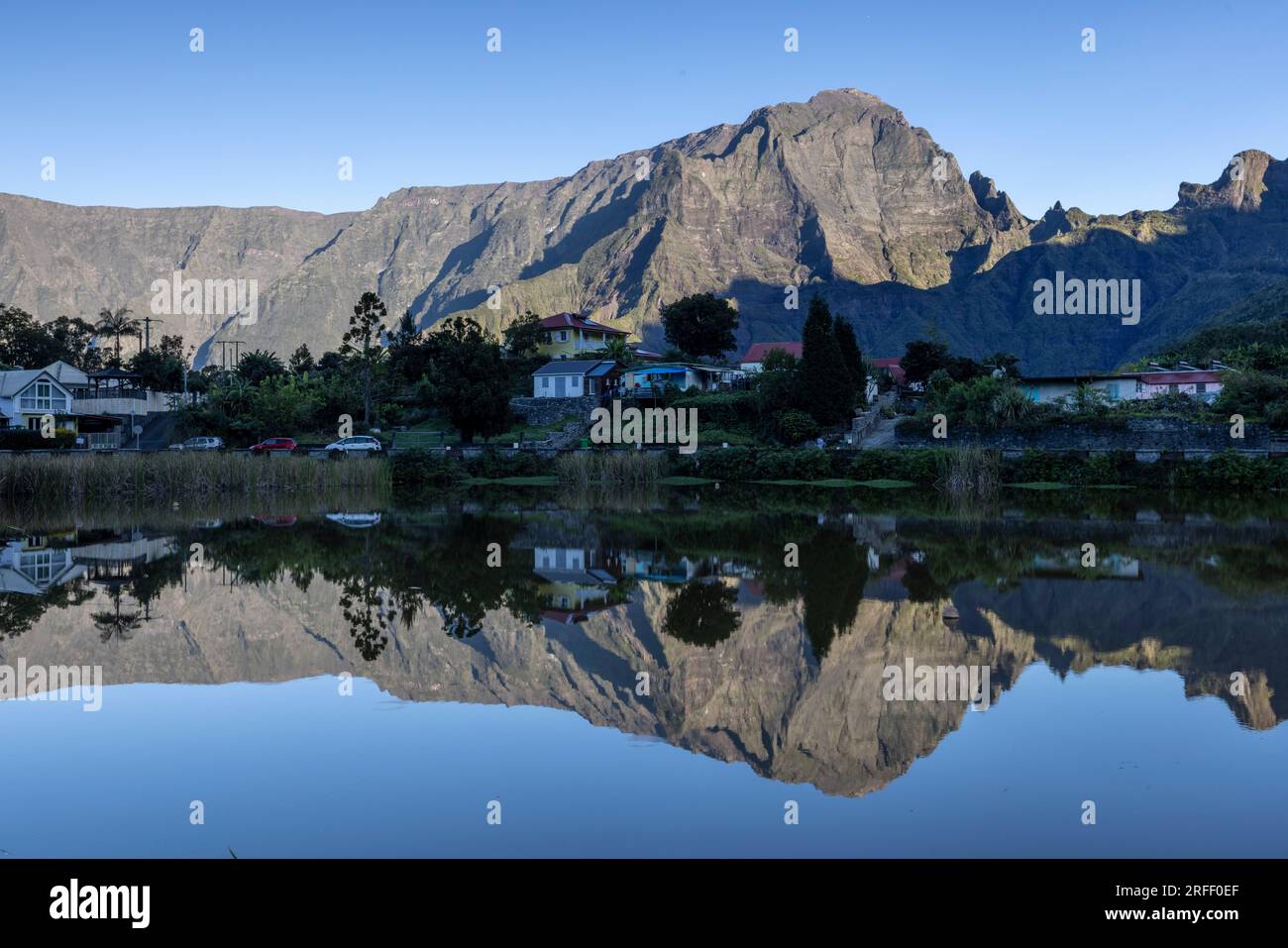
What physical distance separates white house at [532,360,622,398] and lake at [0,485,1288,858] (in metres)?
41.0

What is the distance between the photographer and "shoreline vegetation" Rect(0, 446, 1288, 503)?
124ft

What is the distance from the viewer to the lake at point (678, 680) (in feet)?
24.2

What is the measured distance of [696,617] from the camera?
51.9 ft

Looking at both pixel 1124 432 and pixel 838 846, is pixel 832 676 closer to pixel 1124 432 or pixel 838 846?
pixel 838 846

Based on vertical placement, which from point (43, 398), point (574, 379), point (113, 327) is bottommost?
point (43, 398)

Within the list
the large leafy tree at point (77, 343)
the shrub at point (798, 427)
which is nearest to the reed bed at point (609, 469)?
the shrub at point (798, 427)

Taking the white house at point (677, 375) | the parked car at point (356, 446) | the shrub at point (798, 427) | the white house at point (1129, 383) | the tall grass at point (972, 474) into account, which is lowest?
the tall grass at point (972, 474)

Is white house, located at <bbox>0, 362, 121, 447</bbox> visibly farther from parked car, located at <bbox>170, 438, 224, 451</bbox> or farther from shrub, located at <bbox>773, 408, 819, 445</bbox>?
shrub, located at <bbox>773, 408, 819, 445</bbox>

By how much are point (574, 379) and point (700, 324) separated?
21862 mm

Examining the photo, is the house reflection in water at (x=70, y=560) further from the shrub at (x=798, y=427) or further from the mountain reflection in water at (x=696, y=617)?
the shrub at (x=798, y=427)

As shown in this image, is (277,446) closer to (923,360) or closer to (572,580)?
(572,580)

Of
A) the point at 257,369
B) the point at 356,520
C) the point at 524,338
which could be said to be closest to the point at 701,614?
the point at 356,520

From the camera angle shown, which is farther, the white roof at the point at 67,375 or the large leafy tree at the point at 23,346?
the large leafy tree at the point at 23,346

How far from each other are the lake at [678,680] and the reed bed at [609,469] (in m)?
19.4
